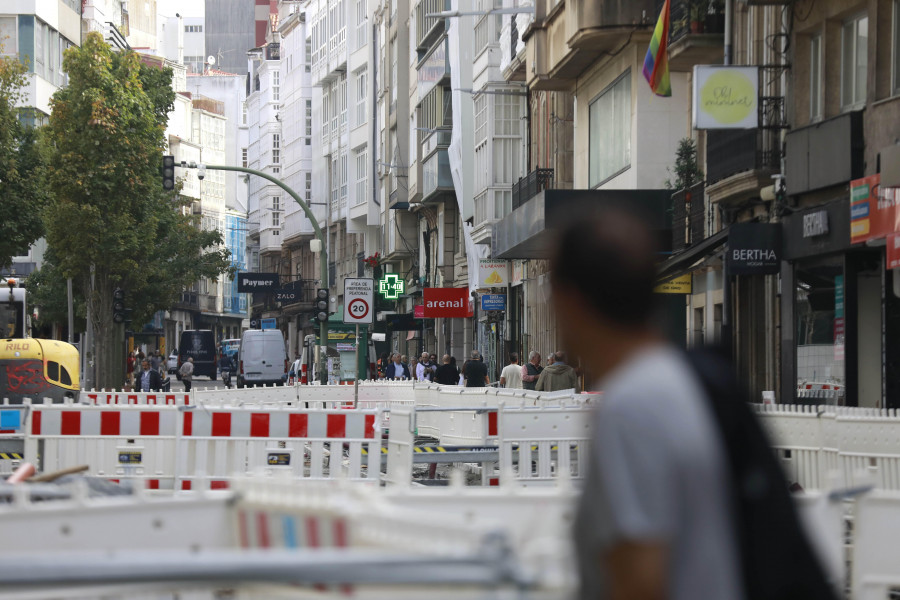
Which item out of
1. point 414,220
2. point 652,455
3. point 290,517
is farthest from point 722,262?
point 414,220

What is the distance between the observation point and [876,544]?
602cm

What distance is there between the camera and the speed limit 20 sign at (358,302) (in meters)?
26.3

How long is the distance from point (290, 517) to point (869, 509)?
2554 millimetres

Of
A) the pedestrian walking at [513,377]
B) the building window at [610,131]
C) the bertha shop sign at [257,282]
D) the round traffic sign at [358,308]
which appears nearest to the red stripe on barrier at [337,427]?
the round traffic sign at [358,308]

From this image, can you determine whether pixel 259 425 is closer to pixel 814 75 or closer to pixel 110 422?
pixel 110 422

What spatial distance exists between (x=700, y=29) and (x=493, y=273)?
1880 cm

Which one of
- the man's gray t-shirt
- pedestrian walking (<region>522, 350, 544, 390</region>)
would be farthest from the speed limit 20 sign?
the man's gray t-shirt

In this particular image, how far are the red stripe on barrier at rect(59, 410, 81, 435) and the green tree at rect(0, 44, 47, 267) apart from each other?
79.7 ft

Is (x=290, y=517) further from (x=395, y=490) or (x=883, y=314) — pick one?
(x=883, y=314)

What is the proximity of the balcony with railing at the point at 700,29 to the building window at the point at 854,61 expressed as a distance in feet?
13.5

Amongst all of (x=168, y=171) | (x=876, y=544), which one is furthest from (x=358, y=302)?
(x=876, y=544)

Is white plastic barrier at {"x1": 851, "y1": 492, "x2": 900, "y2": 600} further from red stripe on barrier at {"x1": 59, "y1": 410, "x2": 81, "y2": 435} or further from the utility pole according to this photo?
the utility pole

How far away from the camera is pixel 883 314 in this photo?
63.2 feet

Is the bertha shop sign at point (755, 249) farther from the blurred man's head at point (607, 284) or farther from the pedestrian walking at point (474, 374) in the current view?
the blurred man's head at point (607, 284)
